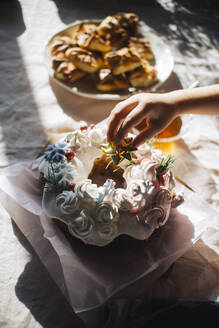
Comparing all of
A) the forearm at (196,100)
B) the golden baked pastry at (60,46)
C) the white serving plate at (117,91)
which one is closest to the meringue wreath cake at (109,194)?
the forearm at (196,100)

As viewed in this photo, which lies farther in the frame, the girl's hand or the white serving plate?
the white serving plate

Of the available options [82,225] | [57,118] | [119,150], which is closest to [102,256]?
[82,225]

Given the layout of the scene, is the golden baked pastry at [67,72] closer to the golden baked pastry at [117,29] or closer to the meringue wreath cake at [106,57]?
the meringue wreath cake at [106,57]

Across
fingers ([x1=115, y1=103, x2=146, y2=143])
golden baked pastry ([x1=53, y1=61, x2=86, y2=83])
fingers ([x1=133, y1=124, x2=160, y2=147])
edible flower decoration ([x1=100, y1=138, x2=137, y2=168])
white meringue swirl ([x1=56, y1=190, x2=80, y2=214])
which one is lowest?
white meringue swirl ([x1=56, y1=190, x2=80, y2=214])

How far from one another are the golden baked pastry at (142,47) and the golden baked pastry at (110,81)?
0.11 meters

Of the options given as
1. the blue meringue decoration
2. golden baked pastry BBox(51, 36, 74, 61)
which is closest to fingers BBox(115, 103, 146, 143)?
the blue meringue decoration

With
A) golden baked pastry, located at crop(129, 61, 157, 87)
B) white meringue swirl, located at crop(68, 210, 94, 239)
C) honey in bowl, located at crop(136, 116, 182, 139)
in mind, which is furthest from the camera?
golden baked pastry, located at crop(129, 61, 157, 87)

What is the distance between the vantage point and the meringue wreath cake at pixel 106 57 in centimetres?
88

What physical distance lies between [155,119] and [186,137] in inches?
13.7

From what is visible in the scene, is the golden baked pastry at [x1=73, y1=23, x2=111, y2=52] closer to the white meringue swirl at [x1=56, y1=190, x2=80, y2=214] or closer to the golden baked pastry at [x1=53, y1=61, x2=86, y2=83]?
the golden baked pastry at [x1=53, y1=61, x2=86, y2=83]

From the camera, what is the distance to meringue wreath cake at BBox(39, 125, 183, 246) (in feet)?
1.72

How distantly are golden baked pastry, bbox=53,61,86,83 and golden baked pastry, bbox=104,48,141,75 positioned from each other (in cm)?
9

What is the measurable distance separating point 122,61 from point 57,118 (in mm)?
262

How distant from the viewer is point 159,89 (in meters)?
1.00
